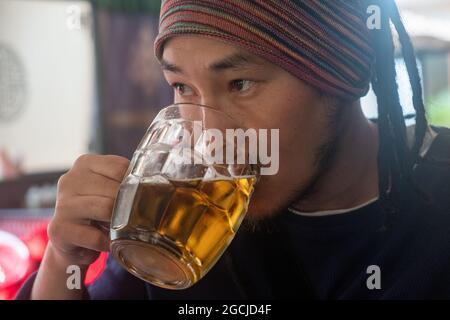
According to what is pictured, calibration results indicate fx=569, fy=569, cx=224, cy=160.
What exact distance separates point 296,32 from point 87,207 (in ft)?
1.24

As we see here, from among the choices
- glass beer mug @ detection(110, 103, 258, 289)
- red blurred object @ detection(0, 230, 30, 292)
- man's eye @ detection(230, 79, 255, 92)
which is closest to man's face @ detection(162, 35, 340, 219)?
man's eye @ detection(230, 79, 255, 92)

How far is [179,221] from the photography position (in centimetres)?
59

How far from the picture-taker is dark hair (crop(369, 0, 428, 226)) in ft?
2.85

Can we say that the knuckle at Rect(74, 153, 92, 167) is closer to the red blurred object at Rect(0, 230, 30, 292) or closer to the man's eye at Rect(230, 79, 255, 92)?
the man's eye at Rect(230, 79, 255, 92)

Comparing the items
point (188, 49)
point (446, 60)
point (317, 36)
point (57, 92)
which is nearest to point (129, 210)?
point (188, 49)

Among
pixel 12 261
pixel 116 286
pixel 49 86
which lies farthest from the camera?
pixel 49 86

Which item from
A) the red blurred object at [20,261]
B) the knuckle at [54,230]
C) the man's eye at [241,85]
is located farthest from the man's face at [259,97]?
the red blurred object at [20,261]

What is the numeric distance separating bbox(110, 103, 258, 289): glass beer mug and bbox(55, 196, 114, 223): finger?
43 millimetres

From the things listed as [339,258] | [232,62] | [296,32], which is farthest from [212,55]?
[339,258]

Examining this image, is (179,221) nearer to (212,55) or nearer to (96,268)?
(212,55)

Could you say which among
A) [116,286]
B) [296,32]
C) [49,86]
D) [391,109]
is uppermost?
[49,86]

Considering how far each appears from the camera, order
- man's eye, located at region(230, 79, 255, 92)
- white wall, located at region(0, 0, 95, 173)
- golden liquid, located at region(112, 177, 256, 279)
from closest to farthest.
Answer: golden liquid, located at region(112, 177, 256, 279) < man's eye, located at region(230, 79, 255, 92) < white wall, located at region(0, 0, 95, 173)

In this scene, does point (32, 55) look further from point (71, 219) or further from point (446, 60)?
point (446, 60)

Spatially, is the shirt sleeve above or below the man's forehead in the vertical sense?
below
